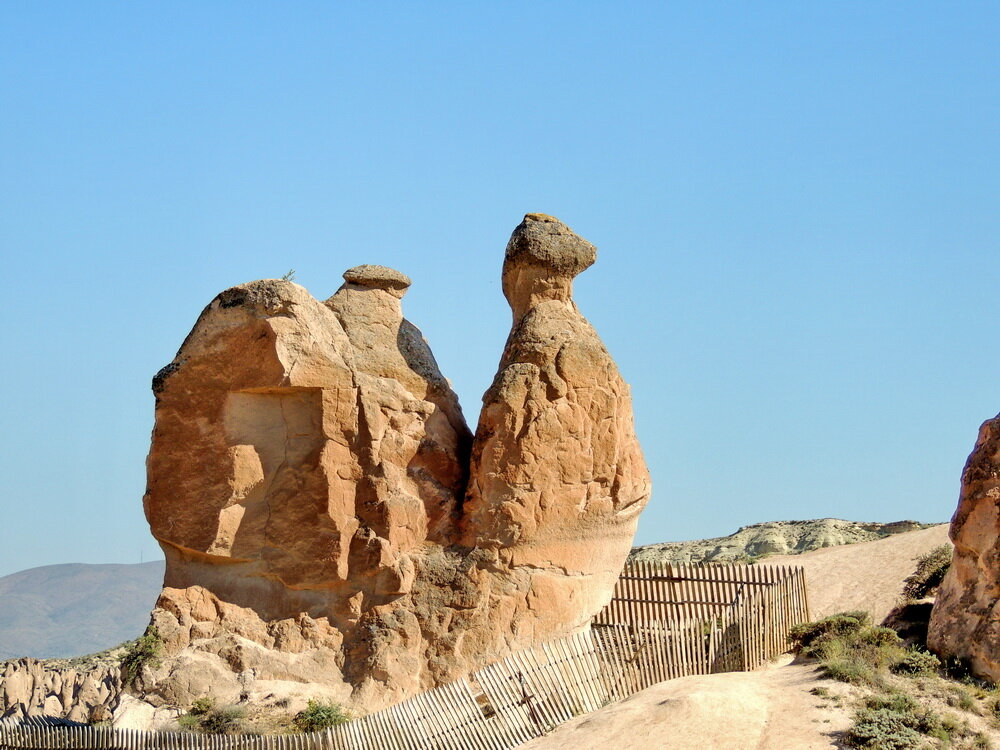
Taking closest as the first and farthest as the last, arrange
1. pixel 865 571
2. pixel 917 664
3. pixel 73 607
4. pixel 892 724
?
pixel 892 724 < pixel 917 664 < pixel 865 571 < pixel 73 607

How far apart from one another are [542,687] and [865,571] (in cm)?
1235

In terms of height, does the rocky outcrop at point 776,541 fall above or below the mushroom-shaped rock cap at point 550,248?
below

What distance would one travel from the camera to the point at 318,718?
16453 millimetres

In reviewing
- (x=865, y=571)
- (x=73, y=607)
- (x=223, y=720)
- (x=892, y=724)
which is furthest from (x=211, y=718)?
(x=73, y=607)

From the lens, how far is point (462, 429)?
63.8ft

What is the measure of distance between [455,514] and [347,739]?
3496 mm

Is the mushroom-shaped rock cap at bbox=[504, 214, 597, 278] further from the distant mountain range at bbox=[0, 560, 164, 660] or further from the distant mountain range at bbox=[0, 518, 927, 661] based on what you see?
the distant mountain range at bbox=[0, 560, 164, 660]

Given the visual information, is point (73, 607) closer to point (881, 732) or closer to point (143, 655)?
point (143, 655)

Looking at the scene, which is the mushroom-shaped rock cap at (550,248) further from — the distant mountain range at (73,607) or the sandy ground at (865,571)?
the distant mountain range at (73,607)

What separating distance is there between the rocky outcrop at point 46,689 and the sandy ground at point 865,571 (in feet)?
44.4

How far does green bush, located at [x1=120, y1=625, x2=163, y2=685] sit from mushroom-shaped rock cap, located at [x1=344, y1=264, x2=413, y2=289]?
5.68 metres

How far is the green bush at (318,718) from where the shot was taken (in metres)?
16.4

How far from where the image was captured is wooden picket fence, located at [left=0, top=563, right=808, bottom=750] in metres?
16.2

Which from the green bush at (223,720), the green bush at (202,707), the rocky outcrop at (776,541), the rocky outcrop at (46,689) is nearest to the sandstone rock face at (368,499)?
the green bush at (202,707)
